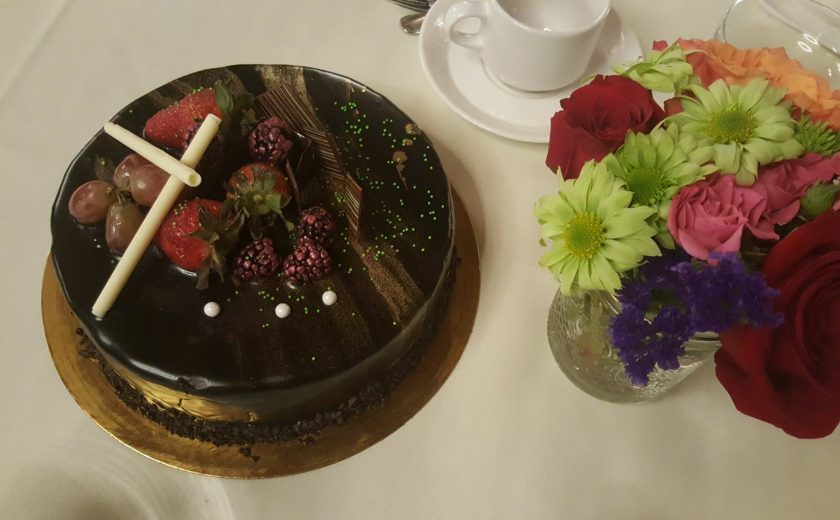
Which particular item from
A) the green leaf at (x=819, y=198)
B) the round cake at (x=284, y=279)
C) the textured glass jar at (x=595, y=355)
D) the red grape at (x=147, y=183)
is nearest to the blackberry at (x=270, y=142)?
the round cake at (x=284, y=279)

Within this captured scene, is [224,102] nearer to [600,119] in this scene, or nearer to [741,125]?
[600,119]

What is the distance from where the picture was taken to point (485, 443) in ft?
3.16

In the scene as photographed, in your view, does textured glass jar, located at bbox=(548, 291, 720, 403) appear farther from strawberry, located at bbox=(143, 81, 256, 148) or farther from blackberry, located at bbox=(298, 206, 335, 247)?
strawberry, located at bbox=(143, 81, 256, 148)

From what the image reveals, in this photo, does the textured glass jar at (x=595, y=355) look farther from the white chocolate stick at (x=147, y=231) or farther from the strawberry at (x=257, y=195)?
the white chocolate stick at (x=147, y=231)

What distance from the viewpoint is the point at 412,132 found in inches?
41.1

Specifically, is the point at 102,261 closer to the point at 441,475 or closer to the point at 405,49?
the point at 441,475

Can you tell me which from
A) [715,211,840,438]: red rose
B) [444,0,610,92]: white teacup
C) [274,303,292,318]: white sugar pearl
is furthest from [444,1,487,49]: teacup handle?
[715,211,840,438]: red rose

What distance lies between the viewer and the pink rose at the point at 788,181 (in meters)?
0.60

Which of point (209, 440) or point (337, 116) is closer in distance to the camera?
point (209, 440)

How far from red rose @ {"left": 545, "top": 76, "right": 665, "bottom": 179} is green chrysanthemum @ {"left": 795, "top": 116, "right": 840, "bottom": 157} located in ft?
0.45

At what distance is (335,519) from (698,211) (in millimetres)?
671

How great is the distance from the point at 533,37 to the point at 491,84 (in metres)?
0.18

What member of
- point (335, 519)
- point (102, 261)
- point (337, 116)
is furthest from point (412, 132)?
point (335, 519)

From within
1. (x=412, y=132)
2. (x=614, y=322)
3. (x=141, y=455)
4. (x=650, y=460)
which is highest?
(x=614, y=322)
